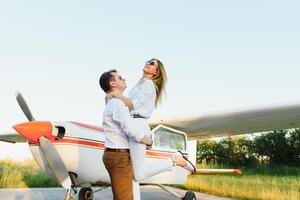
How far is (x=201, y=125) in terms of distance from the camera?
802 centimetres

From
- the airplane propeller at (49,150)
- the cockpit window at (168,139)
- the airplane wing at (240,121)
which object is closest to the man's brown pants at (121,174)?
the airplane propeller at (49,150)

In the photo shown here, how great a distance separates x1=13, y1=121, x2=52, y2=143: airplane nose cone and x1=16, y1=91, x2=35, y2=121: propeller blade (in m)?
0.88

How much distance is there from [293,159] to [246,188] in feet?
36.2

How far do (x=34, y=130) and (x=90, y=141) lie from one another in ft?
3.28

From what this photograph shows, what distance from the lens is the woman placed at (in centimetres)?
276

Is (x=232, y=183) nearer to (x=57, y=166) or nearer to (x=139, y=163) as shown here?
(x=57, y=166)

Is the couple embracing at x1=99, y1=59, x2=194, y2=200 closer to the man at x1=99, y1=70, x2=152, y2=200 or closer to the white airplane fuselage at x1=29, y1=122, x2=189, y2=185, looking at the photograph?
the man at x1=99, y1=70, x2=152, y2=200

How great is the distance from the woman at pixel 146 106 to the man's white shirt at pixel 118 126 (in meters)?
0.05

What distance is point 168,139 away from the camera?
22.1 feet

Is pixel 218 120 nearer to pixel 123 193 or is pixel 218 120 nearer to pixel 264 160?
pixel 123 193

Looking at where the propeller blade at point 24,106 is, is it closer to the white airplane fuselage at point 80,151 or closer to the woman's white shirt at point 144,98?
the white airplane fuselage at point 80,151

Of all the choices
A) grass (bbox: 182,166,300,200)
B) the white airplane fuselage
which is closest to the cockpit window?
the white airplane fuselage

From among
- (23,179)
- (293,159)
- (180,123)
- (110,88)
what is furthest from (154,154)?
(293,159)

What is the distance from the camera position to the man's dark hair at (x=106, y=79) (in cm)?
298
